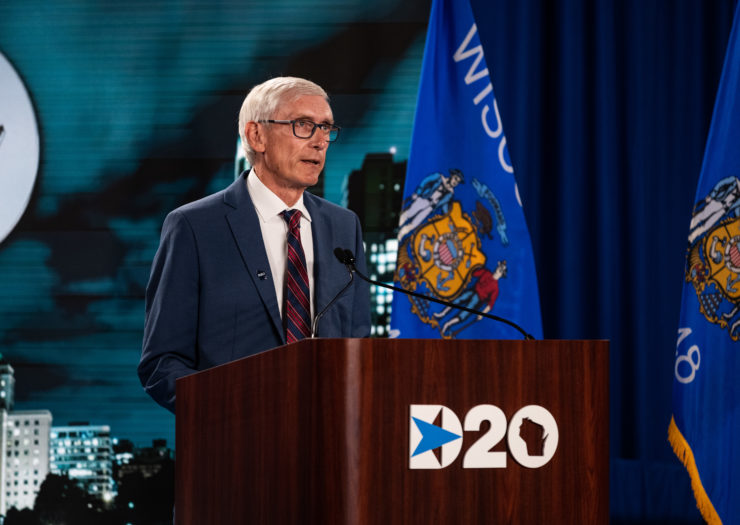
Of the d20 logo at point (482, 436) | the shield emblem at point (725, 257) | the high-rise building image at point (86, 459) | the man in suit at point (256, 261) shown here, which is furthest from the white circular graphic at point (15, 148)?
the d20 logo at point (482, 436)

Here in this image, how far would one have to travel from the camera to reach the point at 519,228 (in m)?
3.41

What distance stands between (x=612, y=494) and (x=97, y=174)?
2.77 meters

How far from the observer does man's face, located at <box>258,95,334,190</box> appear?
2070 mm

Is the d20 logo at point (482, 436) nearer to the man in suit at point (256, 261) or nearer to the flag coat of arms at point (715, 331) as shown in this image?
the man in suit at point (256, 261)

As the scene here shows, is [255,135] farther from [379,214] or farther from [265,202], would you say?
[379,214]

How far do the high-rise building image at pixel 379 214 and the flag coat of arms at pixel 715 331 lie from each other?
1.28m

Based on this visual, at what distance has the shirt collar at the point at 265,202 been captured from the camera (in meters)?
2.06

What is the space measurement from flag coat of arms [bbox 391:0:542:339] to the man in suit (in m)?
1.26

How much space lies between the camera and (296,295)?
1935 millimetres

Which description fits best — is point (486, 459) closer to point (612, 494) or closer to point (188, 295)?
point (188, 295)

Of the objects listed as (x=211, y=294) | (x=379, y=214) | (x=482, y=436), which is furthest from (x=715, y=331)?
(x=482, y=436)

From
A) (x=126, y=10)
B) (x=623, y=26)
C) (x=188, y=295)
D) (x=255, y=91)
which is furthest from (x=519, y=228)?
(x=126, y=10)

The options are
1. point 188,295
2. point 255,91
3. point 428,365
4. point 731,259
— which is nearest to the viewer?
point 428,365

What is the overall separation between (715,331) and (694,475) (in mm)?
566
